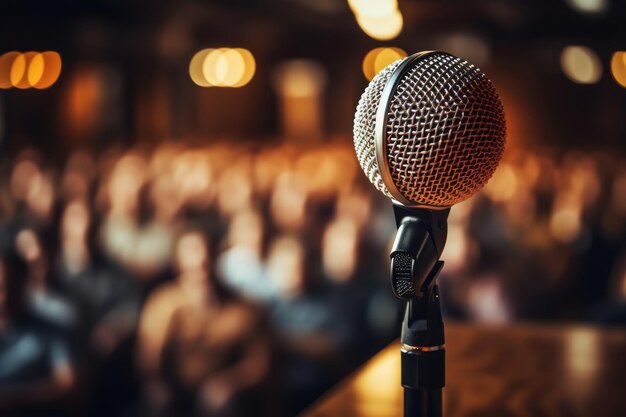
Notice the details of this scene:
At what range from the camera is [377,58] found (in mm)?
22453

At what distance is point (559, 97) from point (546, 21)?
120 inches

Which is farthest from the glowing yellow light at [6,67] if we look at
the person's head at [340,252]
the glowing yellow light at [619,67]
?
the glowing yellow light at [619,67]

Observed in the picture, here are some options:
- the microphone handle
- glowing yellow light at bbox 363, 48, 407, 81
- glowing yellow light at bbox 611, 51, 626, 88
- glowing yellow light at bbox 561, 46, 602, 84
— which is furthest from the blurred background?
glowing yellow light at bbox 363, 48, 407, 81

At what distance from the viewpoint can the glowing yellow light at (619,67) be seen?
762 inches

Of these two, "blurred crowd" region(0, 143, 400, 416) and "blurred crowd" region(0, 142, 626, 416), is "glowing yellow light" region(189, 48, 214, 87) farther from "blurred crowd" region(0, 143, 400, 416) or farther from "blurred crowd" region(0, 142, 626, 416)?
"blurred crowd" region(0, 143, 400, 416)

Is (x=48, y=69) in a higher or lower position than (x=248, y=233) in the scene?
higher

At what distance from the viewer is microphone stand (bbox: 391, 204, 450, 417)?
90cm

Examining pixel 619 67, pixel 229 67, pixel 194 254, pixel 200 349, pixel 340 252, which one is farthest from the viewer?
pixel 229 67

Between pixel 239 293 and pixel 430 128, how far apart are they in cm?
304

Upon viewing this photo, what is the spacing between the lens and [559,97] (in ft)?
66.0

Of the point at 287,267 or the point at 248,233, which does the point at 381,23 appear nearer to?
the point at 248,233

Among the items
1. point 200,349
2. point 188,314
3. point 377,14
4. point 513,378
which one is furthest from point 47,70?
point 513,378

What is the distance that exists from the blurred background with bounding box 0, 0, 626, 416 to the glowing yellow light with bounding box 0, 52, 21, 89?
0.03 meters

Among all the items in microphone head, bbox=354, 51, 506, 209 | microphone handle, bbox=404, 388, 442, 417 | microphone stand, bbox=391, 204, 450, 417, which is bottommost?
microphone handle, bbox=404, 388, 442, 417
